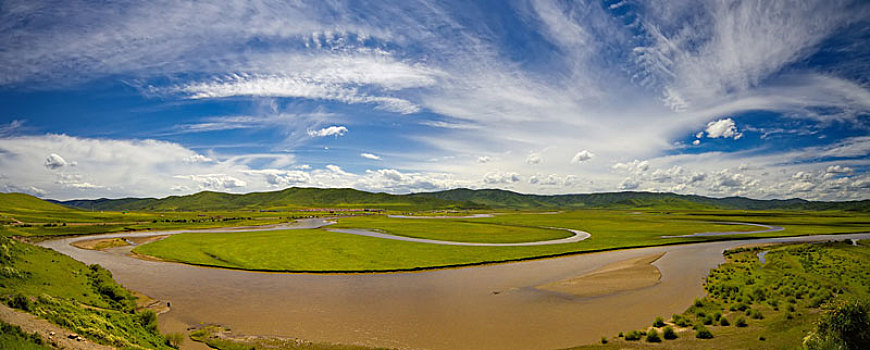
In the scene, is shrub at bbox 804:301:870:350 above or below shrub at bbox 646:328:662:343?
above

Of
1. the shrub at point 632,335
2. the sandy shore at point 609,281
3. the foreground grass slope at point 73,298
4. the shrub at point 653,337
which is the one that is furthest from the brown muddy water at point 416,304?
the foreground grass slope at point 73,298

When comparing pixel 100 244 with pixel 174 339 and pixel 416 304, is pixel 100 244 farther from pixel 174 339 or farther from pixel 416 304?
pixel 416 304

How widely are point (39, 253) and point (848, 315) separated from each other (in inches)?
1971

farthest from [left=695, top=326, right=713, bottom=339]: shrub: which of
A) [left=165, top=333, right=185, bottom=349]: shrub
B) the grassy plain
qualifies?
the grassy plain

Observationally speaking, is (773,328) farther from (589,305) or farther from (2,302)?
(2,302)

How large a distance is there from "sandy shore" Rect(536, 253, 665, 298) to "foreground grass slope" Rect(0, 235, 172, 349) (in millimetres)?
29137

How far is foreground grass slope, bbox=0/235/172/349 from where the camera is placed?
49.1 ft

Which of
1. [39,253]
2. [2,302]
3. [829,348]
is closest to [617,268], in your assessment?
[829,348]

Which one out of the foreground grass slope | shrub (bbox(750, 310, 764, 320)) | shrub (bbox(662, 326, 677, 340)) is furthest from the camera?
shrub (bbox(750, 310, 764, 320))

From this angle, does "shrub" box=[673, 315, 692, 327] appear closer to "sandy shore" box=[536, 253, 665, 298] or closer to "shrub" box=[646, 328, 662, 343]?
"shrub" box=[646, 328, 662, 343]

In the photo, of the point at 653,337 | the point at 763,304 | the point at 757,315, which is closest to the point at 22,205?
the point at 653,337

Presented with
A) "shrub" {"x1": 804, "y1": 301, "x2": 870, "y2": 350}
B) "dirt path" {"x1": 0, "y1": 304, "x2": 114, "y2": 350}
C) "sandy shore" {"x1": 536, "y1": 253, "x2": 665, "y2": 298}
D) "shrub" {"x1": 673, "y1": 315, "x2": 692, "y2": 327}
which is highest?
"dirt path" {"x1": 0, "y1": 304, "x2": 114, "y2": 350}

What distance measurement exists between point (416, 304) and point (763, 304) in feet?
79.9

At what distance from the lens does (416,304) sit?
27828 millimetres
